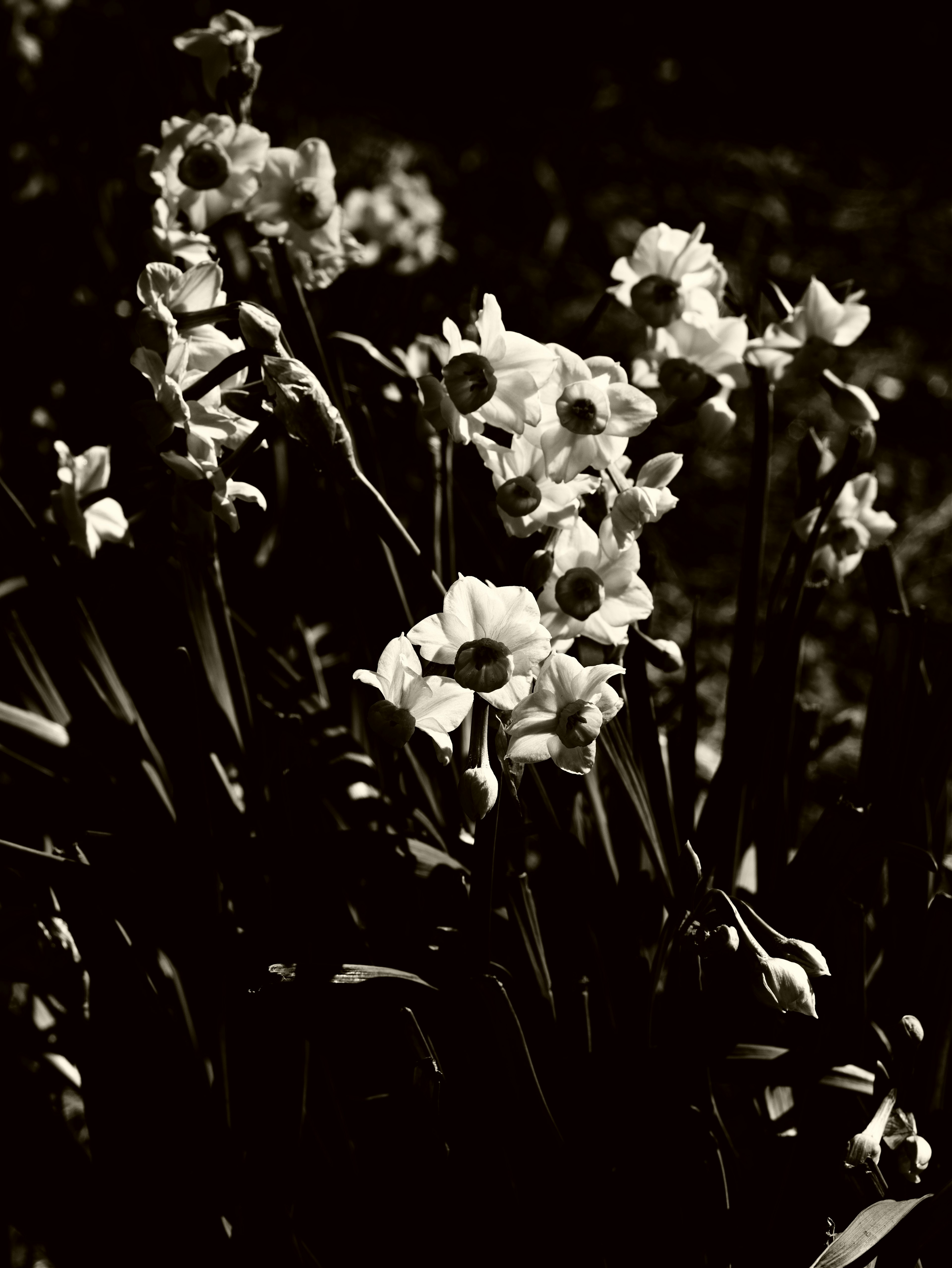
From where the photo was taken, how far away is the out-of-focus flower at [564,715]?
708 millimetres

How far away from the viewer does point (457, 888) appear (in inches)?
39.6

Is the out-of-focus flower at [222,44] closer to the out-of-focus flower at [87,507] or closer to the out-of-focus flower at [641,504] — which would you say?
the out-of-focus flower at [87,507]

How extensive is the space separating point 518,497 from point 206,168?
49cm

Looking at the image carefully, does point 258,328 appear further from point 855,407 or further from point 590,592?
point 855,407

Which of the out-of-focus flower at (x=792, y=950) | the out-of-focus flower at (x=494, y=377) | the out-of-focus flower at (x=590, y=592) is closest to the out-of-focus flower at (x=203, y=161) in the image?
the out-of-focus flower at (x=494, y=377)

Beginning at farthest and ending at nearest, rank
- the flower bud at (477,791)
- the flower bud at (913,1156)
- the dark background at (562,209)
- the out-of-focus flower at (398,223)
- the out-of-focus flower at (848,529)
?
the out-of-focus flower at (398,223)
the dark background at (562,209)
the out-of-focus flower at (848,529)
the flower bud at (913,1156)
the flower bud at (477,791)

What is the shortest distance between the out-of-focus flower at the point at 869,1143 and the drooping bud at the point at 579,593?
1.42 feet

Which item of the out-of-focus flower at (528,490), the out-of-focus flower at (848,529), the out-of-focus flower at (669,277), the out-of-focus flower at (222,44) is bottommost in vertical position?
the out-of-focus flower at (848,529)

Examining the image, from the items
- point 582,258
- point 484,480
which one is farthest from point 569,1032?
point 582,258

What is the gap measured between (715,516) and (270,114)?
1.48m

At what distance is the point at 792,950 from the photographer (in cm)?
74

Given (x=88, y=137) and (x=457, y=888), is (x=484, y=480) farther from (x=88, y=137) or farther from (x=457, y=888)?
(x=88, y=137)

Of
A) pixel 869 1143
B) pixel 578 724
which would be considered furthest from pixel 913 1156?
pixel 578 724

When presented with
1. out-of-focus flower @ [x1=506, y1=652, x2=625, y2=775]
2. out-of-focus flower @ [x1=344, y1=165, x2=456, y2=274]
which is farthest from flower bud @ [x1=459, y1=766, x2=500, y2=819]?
out-of-focus flower @ [x1=344, y1=165, x2=456, y2=274]
